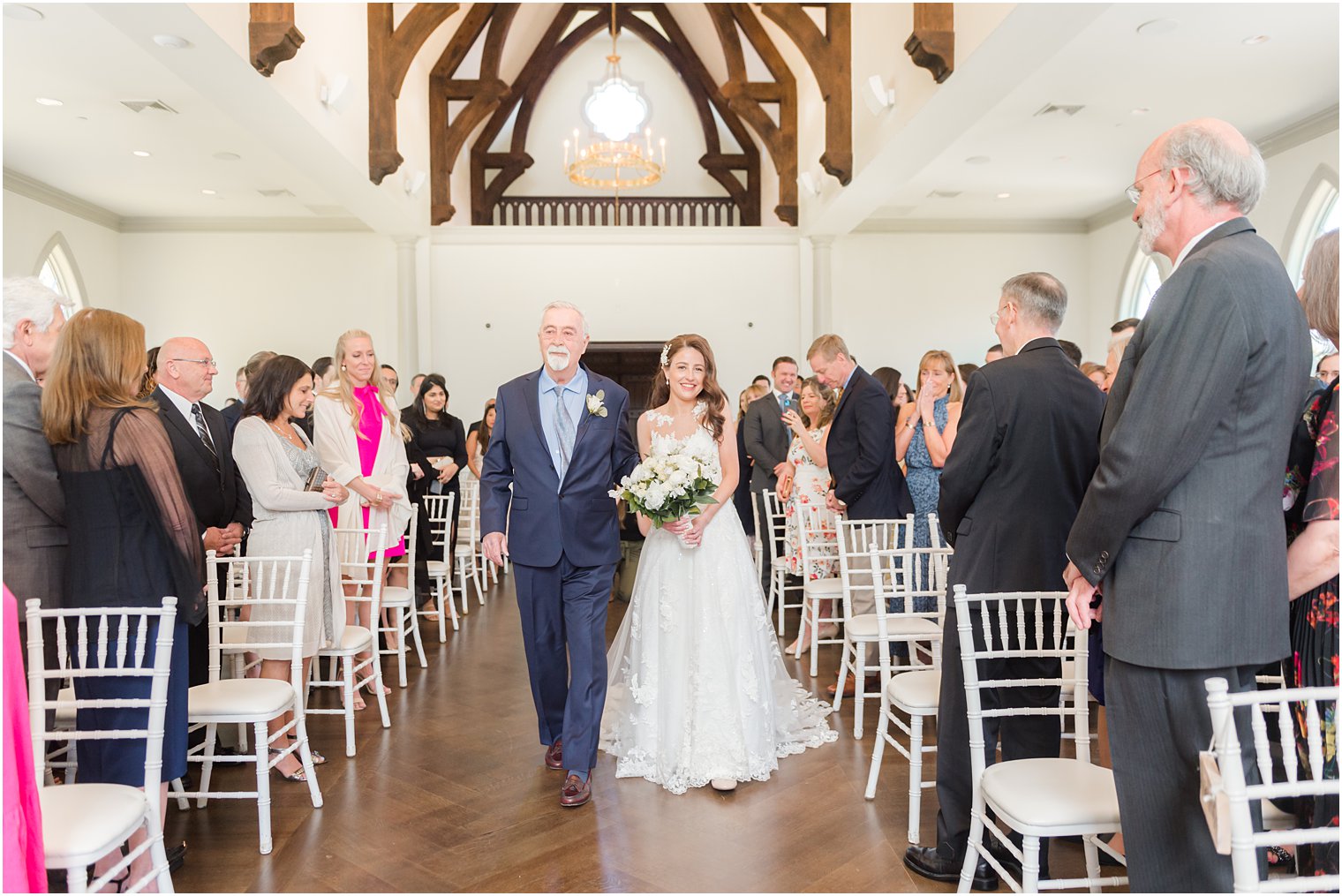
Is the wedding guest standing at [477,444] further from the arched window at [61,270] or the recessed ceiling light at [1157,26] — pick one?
the recessed ceiling light at [1157,26]

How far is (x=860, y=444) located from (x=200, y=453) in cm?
320

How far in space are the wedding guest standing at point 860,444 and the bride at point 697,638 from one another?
46.2 inches

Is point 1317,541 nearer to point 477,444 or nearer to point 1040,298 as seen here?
point 1040,298

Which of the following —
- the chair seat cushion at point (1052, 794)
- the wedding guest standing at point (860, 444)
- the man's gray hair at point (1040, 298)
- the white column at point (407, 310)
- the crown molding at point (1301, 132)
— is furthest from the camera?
the white column at point (407, 310)

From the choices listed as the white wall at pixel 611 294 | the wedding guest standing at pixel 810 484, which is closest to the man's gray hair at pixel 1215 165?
the wedding guest standing at pixel 810 484

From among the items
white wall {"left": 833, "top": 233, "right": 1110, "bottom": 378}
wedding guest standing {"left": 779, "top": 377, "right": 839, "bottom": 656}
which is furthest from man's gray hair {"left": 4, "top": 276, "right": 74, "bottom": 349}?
white wall {"left": 833, "top": 233, "right": 1110, "bottom": 378}

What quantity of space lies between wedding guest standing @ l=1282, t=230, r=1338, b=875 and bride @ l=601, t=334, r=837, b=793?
2124mm

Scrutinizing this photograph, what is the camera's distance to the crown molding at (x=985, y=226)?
43.0 ft

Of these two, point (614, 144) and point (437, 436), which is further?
point (614, 144)

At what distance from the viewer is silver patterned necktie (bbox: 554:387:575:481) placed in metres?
3.79

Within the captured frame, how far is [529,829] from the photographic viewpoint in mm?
3352

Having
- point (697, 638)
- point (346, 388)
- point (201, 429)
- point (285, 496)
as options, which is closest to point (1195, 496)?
point (697, 638)

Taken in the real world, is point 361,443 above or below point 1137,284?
below

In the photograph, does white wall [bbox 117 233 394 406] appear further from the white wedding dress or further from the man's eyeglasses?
the man's eyeglasses
